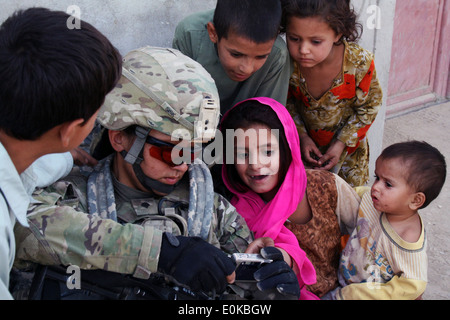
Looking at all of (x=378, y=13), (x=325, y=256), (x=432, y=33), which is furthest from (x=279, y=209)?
(x=432, y=33)

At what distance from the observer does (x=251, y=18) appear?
279 centimetres

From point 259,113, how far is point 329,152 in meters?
0.90

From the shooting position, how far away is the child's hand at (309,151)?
3.60 metres

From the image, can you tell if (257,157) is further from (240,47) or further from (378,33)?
(378,33)

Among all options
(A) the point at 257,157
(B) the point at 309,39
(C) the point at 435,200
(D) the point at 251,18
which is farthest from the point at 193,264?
(C) the point at 435,200

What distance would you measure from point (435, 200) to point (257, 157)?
240cm

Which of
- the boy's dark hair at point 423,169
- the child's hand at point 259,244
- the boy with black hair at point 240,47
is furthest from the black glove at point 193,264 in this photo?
the boy with black hair at point 240,47

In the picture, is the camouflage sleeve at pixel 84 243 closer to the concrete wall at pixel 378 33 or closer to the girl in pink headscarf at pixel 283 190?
the girl in pink headscarf at pixel 283 190

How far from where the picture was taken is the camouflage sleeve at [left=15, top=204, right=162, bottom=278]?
196 cm

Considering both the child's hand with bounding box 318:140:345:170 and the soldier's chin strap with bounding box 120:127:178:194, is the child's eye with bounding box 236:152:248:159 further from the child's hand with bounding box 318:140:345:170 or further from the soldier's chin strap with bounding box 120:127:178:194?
the child's hand with bounding box 318:140:345:170

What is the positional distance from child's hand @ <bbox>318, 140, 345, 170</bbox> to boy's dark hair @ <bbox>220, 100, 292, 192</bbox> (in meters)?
0.73

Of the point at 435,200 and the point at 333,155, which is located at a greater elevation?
the point at 333,155

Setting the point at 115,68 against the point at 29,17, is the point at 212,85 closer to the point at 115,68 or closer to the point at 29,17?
the point at 115,68

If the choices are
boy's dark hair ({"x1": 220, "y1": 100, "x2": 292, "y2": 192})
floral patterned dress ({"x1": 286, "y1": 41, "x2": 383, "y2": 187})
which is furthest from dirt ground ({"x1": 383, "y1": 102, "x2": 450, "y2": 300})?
boy's dark hair ({"x1": 220, "y1": 100, "x2": 292, "y2": 192})
